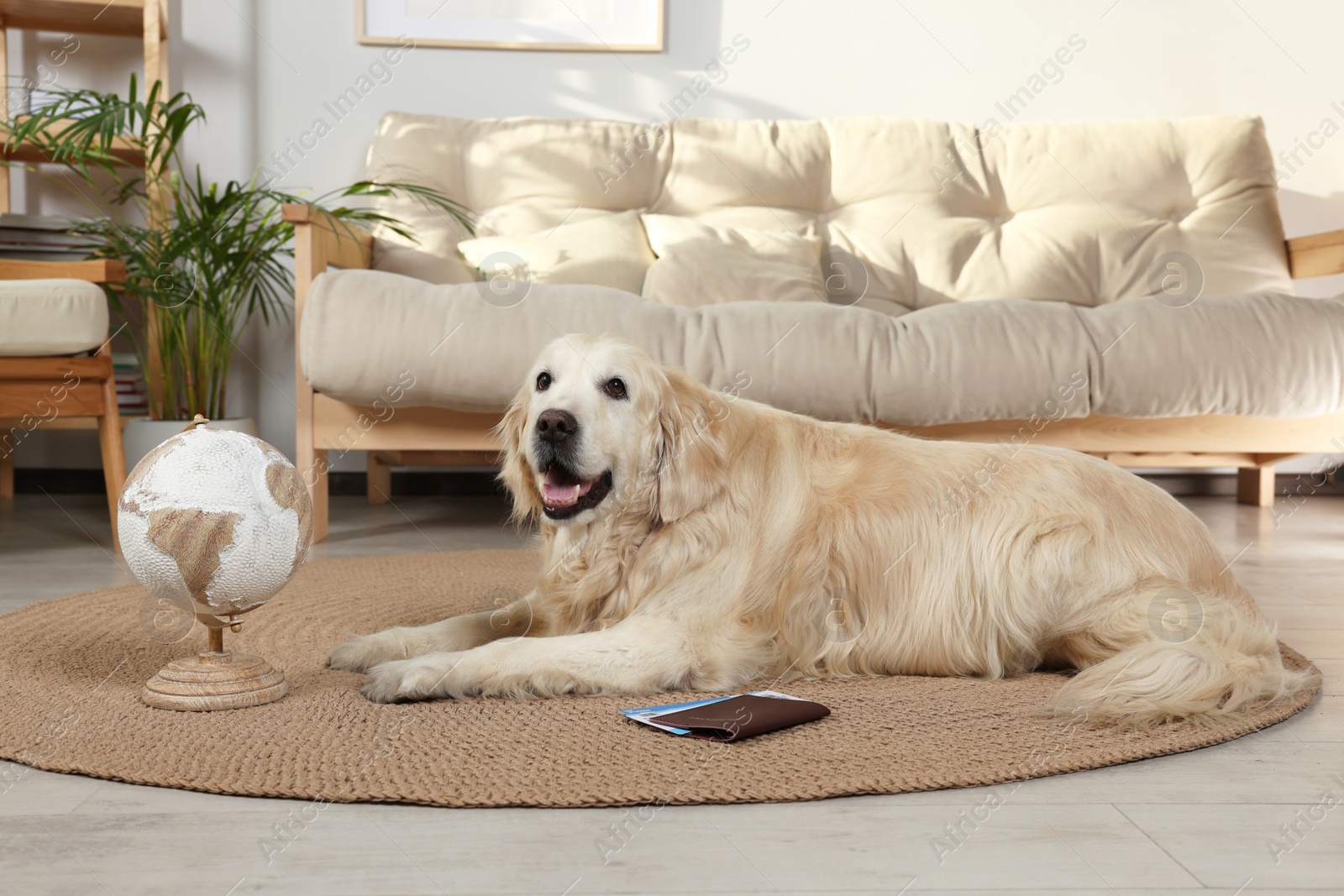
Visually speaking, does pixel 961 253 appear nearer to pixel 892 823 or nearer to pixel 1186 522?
pixel 1186 522

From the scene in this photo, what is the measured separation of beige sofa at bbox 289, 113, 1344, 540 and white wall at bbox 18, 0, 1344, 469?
1.31 ft

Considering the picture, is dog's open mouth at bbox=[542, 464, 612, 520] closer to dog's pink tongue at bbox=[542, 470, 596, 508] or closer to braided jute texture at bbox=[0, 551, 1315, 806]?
dog's pink tongue at bbox=[542, 470, 596, 508]

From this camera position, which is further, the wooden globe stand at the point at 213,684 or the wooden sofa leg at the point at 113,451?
the wooden sofa leg at the point at 113,451

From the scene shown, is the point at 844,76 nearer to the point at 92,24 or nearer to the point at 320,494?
the point at 320,494

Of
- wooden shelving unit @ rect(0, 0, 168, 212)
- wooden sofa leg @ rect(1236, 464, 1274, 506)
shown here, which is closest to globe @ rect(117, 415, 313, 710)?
wooden shelving unit @ rect(0, 0, 168, 212)

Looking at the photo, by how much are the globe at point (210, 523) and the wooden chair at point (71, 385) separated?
1.46 metres

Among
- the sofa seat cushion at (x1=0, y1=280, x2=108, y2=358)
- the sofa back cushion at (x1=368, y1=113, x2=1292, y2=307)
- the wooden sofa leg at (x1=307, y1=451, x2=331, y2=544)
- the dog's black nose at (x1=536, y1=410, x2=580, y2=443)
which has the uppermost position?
the sofa back cushion at (x1=368, y1=113, x2=1292, y2=307)

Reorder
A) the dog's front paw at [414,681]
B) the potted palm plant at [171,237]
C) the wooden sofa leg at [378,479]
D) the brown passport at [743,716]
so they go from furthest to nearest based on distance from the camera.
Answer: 1. the wooden sofa leg at [378,479]
2. the potted palm plant at [171,237]
3. the dog's front paw at [414,681]
4. the brown passport at [743,716]

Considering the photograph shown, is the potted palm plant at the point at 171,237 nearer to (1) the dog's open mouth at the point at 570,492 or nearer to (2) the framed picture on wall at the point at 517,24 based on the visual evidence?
(2) the framed picture on wall at the point at 517,24

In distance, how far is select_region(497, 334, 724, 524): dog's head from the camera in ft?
5.55

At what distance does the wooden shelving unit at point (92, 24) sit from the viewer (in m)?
3.91

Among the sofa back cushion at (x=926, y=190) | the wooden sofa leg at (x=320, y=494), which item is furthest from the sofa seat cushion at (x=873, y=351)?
the sofa back cushion at (x=926, y=190)

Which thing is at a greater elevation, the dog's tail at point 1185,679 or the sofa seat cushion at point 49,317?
the sofa seat cushion at point 49,317

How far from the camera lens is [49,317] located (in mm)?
2723
